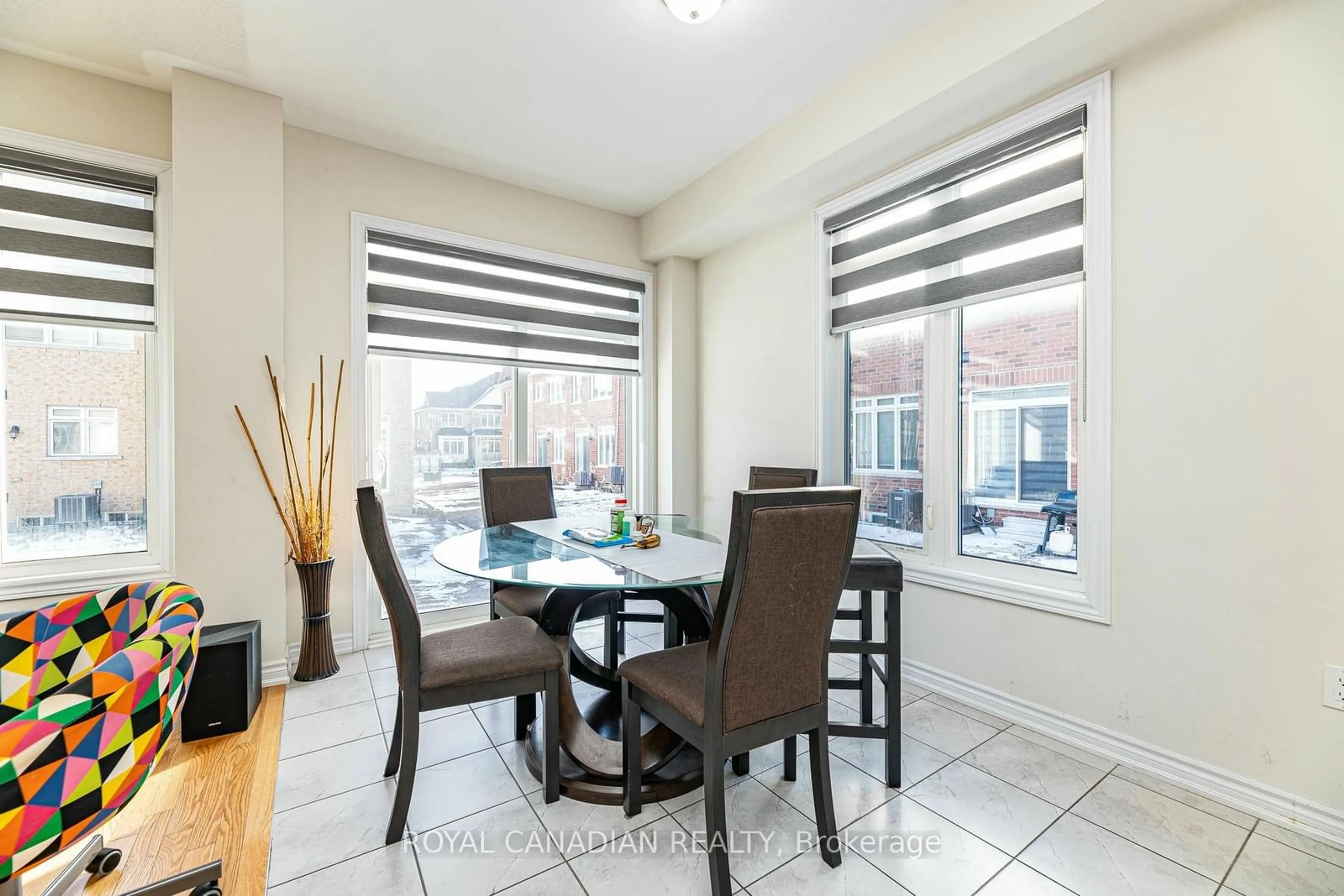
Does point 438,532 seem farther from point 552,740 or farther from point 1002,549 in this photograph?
point 1002,549

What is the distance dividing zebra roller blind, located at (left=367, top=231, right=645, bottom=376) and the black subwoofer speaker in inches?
67.6

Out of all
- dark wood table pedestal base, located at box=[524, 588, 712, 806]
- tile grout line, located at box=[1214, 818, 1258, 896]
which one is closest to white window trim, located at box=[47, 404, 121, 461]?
dark wood table pedestal base, located at box=[524, 588, 712, 806]

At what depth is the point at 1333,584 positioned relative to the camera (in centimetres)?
168

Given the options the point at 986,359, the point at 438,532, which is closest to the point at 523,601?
the point at 438,532

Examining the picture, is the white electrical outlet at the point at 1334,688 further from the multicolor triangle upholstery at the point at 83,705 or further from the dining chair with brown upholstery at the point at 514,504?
the multicolor triangle upholstery at the point at 83,705

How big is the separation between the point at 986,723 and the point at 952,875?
1.01 m

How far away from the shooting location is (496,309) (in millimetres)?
3723

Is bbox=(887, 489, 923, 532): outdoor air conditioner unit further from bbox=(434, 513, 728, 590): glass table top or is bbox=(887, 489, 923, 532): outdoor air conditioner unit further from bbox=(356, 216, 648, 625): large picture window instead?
bbox=(356, 216, 648, 625): large picture window

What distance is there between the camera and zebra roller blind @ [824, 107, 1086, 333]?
2277 millimetres

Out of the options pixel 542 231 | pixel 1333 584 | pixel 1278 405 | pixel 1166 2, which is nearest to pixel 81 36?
pixel 542 231

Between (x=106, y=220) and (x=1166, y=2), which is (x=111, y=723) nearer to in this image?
(x=106, y=220)

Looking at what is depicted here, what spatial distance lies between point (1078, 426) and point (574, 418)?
3.01m

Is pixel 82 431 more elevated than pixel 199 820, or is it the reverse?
pixel 82 431

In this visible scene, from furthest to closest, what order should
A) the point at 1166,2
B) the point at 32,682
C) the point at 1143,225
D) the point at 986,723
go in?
the point at 986,723
the point at 1143,225
the point at 1166,2
the point at 32,682
